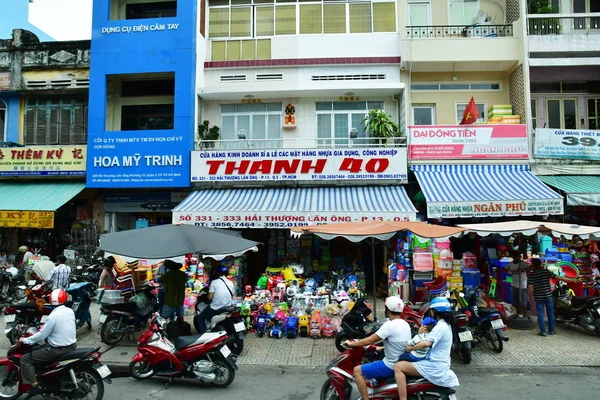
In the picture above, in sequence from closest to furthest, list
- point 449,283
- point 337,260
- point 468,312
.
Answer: point 468,312
point 449,283
point 337,260

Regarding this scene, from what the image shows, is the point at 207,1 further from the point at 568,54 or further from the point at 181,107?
the point at 568,54

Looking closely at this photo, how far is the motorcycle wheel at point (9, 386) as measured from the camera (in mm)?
5449

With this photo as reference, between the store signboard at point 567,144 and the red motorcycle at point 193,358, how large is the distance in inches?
453

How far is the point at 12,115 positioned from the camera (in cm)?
1554

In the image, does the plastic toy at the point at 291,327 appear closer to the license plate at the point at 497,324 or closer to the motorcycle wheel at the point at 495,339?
the motorcycle wheel at the point at 495,339

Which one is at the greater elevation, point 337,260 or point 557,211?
point 557,211

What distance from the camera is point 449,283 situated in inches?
416

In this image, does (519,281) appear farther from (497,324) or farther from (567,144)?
(567,144)

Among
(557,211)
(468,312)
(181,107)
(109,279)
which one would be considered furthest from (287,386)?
(181,107)

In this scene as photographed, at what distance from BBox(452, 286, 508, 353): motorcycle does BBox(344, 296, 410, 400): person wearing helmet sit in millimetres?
3379

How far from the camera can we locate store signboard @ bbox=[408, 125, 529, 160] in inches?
515

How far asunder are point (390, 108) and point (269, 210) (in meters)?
5.92

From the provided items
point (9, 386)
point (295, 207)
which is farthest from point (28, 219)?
point (9, 386)

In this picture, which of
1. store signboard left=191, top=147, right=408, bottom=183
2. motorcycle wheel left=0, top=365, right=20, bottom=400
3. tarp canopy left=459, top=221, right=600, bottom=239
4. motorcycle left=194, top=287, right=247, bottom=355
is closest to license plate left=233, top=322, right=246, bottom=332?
motorcycle left=194, top=287, right=247, bottom=355
